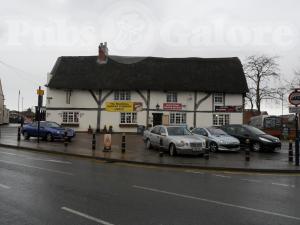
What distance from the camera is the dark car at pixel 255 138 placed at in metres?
22.6

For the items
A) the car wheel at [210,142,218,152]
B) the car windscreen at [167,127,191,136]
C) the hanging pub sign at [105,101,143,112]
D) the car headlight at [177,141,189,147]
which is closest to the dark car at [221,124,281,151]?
the car wheel at [210,142,218,152]

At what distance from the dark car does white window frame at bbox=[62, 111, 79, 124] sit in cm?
2456

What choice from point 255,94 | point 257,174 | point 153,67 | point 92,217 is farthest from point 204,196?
point 255,94

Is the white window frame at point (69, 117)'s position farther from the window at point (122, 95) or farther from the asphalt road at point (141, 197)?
the asphalt road at point (141, 197)

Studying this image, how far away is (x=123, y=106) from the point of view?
45.0 meters

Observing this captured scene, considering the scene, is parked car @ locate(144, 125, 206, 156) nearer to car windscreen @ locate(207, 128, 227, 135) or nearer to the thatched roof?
car windscreen @ locate(207, 128, 227, 135)

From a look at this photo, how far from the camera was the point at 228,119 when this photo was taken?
4475 cm

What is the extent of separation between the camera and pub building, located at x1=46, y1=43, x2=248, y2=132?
1758 inches

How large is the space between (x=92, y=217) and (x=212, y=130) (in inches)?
675

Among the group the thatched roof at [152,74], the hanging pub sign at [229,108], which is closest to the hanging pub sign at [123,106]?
the thatched roof at [152,74]

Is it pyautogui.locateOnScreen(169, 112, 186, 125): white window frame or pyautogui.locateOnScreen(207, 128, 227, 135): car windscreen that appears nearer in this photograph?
pyautogui.locateOnScreen(207, 128, 227, 135): car windscreen

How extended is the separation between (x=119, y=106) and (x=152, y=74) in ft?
18.3

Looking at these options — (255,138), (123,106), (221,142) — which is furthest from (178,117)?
(221,142)

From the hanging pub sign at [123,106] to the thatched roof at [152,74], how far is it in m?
1.71
